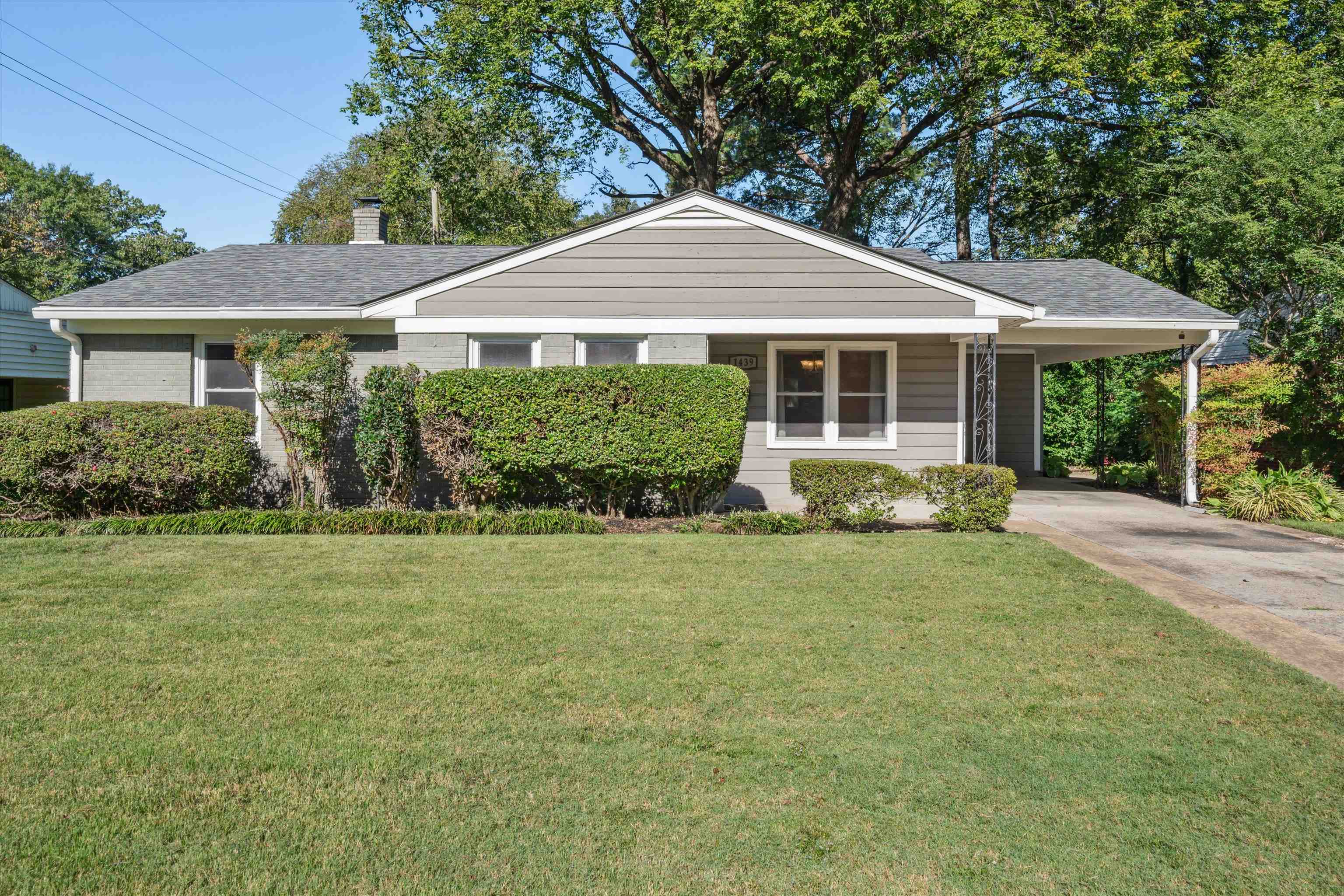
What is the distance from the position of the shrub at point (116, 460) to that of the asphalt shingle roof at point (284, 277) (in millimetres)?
2057

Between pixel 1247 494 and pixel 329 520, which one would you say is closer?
pixel 329 520

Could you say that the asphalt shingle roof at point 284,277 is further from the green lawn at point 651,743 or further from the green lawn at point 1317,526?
the green lawn at point 1317,526

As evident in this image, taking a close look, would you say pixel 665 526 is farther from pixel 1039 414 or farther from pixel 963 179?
pixel 963 179

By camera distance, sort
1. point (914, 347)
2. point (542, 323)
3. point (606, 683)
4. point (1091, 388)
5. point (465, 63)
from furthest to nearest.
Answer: point (465, 63), point (1091, 388), point (914, 347), point (542, 323), point (606, 683)

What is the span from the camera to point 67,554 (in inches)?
314

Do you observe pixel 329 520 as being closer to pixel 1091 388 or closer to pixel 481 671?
pixel 481 671

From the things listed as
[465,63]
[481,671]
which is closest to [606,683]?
[481,671]

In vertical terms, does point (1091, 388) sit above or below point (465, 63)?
below

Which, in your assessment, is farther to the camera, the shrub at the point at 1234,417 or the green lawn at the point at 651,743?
the shrub at the point at 1234,417

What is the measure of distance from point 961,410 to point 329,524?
28.2 ft

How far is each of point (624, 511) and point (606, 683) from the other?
597 centimetres

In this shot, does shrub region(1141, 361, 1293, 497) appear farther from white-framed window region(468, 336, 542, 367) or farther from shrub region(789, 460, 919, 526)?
white-framed window region(468, 336, 542, 367)

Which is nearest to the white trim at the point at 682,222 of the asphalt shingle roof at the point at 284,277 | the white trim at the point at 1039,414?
the asphalt shingle roof at the point at 284,277

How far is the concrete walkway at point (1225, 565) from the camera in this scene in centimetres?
559
